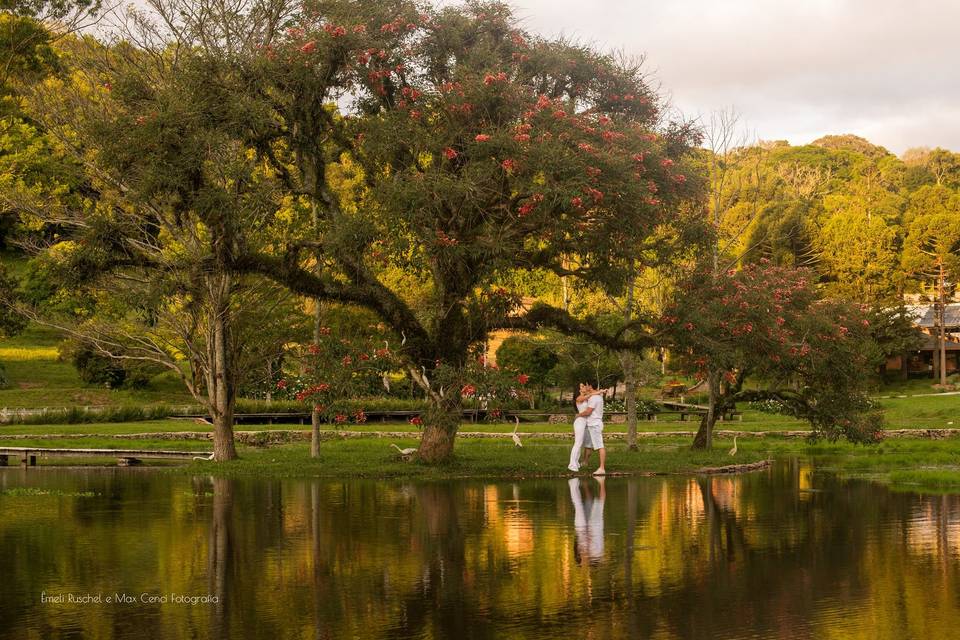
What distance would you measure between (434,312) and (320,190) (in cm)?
344

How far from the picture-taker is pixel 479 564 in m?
10.8

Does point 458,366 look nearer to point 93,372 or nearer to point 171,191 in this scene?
point 171,191

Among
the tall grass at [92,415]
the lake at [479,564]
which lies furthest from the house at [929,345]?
the lake at [479,564]

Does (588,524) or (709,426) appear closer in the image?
(588,524)

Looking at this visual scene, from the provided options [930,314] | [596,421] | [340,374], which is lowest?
[596,421]

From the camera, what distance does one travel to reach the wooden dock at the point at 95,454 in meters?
25.0

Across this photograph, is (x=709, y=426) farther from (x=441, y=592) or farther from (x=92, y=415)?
(x=92, y=415)

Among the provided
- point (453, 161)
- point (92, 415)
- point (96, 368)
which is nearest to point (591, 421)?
point (453, 161)

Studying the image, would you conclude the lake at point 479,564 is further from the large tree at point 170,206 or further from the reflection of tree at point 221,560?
the large tree at point 170,206

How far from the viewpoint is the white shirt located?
20.9 meters

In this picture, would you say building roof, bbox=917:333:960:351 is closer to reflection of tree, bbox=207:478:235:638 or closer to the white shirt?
the white shirt

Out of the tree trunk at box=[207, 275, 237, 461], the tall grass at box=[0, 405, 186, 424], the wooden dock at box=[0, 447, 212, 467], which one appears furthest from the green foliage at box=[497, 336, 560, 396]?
the tree trunk at box=[207, 275, 237, 461]

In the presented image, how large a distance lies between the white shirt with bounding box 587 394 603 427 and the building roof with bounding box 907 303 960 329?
54.2 meters

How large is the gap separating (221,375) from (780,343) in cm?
1309
